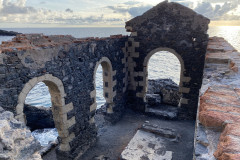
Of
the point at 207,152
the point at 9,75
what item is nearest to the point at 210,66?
the point at 207,152

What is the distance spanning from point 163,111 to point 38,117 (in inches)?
423

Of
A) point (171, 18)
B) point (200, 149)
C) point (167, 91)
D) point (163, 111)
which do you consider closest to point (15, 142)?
point (200, 149)

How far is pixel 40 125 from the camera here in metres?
15.3

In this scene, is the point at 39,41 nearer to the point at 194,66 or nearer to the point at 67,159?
the point at 67,159

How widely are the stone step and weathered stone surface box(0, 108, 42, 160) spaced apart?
8540mm

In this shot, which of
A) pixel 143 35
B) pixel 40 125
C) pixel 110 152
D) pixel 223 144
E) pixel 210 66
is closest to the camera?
pixel 223 144

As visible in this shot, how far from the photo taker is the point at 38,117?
1513 centimetres

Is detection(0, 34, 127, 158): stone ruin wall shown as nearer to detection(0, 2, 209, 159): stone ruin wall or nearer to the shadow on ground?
detection(0, 2, 209, 159): stone ruin wall

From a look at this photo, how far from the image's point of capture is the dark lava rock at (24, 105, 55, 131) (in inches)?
590

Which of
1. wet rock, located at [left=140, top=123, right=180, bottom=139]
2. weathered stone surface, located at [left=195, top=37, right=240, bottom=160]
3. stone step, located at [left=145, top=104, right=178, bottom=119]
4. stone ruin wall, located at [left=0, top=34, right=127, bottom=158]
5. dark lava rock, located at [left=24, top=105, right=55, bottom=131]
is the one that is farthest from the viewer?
dark lava rock, located at [left=24, top=105, right=55, bottom=131]

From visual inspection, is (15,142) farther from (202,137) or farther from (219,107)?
(219,107)

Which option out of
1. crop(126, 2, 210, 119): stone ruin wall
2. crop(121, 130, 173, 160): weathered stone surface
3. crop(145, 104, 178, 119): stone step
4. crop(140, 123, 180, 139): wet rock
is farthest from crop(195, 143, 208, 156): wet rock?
crop(145, 104, 178, 119): stone step

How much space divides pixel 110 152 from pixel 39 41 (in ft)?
16.2

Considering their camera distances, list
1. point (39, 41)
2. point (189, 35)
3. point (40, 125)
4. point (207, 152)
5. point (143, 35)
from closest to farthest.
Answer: point (207, 152)
point (39, 41)
point (189, 35)
point (143, 35)
point (40, 125)
